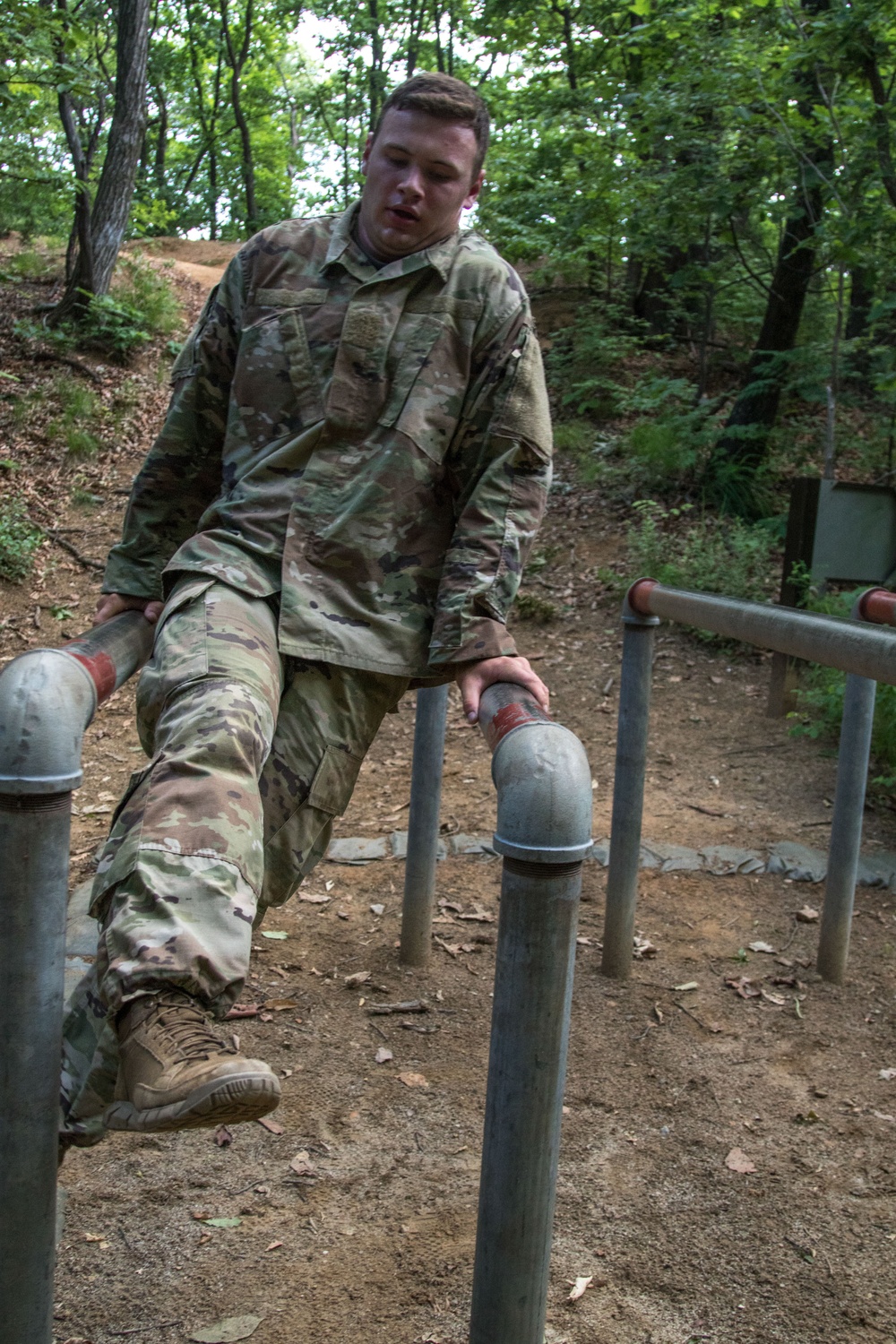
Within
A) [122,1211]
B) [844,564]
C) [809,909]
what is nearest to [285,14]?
[844,564]

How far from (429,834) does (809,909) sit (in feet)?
5.31

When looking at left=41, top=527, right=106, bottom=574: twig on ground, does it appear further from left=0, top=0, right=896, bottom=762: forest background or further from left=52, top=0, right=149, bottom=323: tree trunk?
left=52, top=0, right=149, bottom=323: tree trunk

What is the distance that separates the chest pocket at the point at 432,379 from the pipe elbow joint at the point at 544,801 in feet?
3.53

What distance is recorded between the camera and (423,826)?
11.5 feet

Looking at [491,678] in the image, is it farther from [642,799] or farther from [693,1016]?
[693,1016]

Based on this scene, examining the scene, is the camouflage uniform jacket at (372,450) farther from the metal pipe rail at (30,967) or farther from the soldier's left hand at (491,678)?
the metal pipe rail at (30,967)

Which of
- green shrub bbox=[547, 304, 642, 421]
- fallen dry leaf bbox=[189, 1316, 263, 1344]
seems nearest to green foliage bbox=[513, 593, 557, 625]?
green shrub bbox=[547, 304, 642, 421]

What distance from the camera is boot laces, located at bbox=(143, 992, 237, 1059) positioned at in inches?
53.6

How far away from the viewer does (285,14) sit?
63.9 feet

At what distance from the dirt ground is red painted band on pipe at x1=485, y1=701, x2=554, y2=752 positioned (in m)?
1.21

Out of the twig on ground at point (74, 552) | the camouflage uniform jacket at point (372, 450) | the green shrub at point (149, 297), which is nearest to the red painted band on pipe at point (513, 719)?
the camouflage uniform jacket at point (372, 450)

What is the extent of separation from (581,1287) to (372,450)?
5.62 ft

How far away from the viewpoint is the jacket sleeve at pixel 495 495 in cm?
213

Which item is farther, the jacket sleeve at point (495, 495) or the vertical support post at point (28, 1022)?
the jacket sleeve at point (495, 495)
